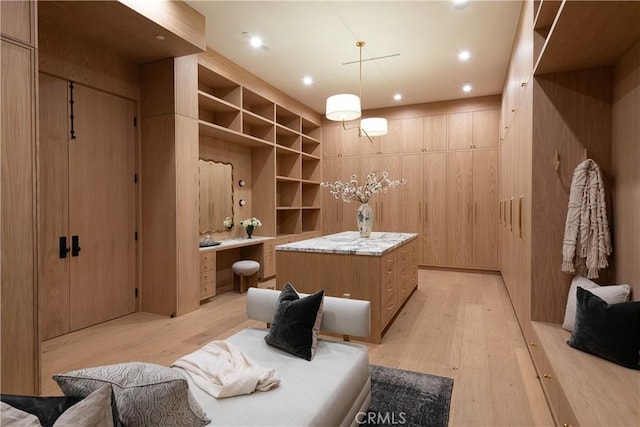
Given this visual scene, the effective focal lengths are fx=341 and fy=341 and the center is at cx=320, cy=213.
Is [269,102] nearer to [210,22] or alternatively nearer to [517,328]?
[210,22]

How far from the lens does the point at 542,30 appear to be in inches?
103

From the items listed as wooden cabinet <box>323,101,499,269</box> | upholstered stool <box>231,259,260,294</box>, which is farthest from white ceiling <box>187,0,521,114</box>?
upholstered stool <box>231,259,260,294</box>

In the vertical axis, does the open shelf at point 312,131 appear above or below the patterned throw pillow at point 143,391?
above

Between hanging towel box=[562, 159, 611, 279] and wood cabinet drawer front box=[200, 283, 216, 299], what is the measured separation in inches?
148

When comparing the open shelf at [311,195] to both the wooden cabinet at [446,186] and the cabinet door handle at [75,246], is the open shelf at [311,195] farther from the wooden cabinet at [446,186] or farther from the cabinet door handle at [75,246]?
the cabinet door handle at [75,246]

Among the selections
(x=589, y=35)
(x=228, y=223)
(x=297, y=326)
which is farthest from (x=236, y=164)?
(x=589, y=35)

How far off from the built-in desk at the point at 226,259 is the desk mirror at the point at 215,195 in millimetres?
340

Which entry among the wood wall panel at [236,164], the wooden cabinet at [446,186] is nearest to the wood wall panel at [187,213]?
the wood wall panel at [236,164]

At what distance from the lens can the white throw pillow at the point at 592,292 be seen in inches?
80.0

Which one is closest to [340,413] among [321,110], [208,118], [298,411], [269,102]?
[298,411]

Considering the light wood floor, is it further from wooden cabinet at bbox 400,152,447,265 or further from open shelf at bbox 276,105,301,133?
open shelf at bbox 276,105,301,133

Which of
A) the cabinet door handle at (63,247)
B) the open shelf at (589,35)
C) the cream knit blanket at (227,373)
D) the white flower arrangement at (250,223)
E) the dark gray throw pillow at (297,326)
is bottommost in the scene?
the cream knit blanket at (227,373)

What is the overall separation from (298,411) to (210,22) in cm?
396

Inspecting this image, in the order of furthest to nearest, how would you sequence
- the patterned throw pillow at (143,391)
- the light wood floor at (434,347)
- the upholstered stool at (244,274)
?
the upholstered stool at (244,274) → the light wood floor at (434,347) → the patterned throw pillow at (143,391)
